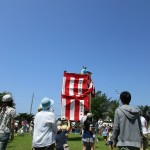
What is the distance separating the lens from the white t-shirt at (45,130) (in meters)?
5.74

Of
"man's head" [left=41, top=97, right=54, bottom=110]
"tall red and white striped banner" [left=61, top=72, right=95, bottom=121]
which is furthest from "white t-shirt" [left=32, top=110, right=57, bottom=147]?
"tall red and white striped banner" [left=61, top=72, right=95, bottom=121]

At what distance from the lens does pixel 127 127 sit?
5.36 meters

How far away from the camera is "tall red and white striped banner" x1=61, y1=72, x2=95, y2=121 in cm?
1859

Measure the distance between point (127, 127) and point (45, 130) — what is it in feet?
5.07

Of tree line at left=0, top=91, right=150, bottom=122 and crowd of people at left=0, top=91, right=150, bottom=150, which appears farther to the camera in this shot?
tree line at left=0, top=91, right=150, bottom=122

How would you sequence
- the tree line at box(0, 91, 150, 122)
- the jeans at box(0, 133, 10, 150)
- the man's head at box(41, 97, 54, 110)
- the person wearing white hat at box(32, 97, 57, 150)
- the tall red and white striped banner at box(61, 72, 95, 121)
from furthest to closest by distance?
the tree line at box(0, 91, 150, 122) → the tall red and white striped banner at box(61, 72, 95, 121) → the jeans at box(0, 133, 10, 150) → the man's head at box(41, 97, 54, 110) → the person wearing white hat at box(32, 97, 57, 150)

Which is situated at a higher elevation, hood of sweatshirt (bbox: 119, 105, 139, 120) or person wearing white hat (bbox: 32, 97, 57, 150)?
hood of sweatshirt (bbox: 119, 105, 139, 120)

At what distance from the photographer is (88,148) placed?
1002 cm

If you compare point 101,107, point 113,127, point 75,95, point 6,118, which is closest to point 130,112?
point 113,127

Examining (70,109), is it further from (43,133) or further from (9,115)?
(43,133)

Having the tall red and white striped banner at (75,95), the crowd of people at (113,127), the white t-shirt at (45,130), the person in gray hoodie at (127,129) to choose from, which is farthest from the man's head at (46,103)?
the tall red and white striped banner at (75,95)

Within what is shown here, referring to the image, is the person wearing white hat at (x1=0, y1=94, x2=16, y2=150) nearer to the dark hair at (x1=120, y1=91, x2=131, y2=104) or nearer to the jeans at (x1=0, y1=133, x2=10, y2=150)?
the jeans at (x1=0, y1=133, x2=10, y2=150)

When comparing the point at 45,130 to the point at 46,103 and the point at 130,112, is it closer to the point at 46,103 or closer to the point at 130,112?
the point at 46,103

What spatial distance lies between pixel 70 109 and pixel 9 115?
11.8m
